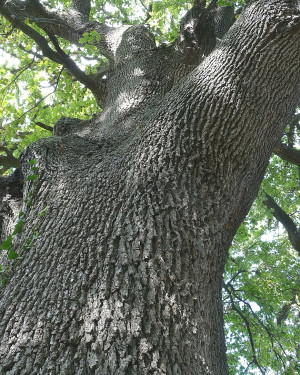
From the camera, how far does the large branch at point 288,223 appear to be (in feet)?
30.8

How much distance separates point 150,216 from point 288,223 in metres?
9.17

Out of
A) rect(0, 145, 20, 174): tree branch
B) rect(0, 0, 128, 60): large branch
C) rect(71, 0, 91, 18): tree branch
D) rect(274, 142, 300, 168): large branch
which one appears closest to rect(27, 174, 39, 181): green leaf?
rect(0, 145, 20, 174): tree branch

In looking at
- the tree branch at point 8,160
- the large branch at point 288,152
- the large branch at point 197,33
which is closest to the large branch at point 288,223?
the large branch at point 288,152

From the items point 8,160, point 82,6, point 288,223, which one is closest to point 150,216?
point 8,160

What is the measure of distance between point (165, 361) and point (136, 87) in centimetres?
313

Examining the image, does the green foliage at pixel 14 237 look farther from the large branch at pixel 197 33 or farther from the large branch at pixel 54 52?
the large branch at pixel 197 33

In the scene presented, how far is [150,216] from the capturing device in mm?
2141

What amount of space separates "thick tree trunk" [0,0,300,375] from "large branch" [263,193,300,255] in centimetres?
680

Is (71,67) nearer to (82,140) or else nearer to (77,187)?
(82,140)

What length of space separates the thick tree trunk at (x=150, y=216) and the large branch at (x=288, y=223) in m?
6.80

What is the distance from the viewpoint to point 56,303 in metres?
1.72

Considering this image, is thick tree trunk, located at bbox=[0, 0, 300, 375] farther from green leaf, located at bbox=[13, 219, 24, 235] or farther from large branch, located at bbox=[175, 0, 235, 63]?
large branch, located at bbox=[175, 0, 235, 63]

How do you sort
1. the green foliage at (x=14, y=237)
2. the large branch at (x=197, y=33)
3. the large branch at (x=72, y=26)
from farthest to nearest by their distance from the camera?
the large branch at (x=72, y=26) < the large branch at (x=197, y=33) < the green foliage at (x=14, y=237)

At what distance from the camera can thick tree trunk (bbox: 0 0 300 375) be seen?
157 cm
